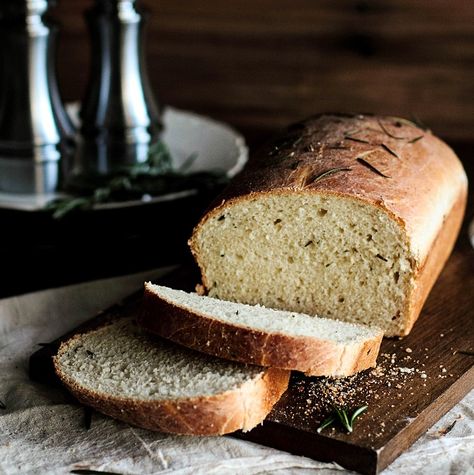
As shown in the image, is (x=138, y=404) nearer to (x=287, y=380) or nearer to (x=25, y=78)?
(x=287, y=380)

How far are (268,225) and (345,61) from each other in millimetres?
3119

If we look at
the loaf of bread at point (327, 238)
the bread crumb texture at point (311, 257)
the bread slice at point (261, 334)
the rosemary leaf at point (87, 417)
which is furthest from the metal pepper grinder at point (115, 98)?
the rosemary leaf at point (87, 417)

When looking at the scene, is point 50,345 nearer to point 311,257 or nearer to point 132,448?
point 132,448

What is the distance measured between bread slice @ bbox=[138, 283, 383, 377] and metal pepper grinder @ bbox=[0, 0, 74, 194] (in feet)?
4.36

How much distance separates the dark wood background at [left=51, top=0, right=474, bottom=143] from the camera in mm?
5305

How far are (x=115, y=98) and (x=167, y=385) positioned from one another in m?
1.81

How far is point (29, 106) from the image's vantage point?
358 cm

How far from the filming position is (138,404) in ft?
7.31

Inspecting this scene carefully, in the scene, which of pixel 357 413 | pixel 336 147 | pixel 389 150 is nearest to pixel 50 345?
pixel 357 413

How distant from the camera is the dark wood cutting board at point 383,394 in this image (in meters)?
2.20

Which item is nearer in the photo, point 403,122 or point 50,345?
point 50,345

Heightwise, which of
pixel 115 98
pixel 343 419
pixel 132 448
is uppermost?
pixel 115 98

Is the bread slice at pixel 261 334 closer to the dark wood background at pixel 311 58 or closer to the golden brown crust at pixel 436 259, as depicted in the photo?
the golden brown crust at pixel 436 259

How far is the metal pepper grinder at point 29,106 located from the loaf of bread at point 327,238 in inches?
42.9
